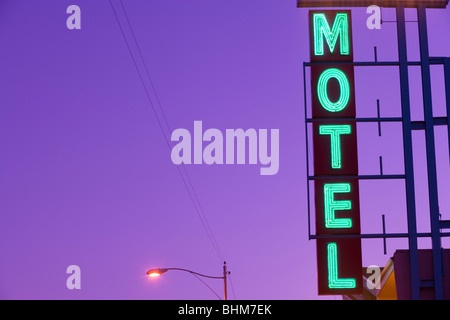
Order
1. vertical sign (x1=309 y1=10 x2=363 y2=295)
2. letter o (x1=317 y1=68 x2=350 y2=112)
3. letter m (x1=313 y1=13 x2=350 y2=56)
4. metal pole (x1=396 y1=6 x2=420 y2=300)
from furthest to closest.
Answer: letter m (x1=313 y1=13 x2=350 y2=56) → letter o (x1=317 y1=68 x2=350 y2=112) → metal pole (x1=396 y1=6 x2=420 y2=300) → vertical sign (x1=309 y1=10 x2=363 y2=295)

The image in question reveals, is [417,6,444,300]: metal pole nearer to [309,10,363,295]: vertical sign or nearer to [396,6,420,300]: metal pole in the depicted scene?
[396,6,420,300]: metal pole

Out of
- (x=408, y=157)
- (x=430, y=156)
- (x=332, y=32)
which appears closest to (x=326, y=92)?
(x=332, y=32)

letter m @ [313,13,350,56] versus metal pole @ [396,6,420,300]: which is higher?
letter m @ [313,13,350,56]

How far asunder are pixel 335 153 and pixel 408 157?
246cm

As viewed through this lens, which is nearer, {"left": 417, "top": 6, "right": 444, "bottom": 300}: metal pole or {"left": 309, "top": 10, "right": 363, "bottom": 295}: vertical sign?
{"left": 309, "top": 10, "right": 363, "bottom": 295}: vertical sign

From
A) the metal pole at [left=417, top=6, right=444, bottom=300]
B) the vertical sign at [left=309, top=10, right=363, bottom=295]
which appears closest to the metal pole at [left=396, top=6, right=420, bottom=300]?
the metal pole at [left=417, top=6, right=444, bottom=300]

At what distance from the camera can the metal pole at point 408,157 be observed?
2680 centimetres

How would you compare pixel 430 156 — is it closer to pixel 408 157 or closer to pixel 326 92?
pixel 408 157

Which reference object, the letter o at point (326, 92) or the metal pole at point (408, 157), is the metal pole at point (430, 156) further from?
the letter o at point (326, 92)

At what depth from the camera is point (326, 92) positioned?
27422 mm

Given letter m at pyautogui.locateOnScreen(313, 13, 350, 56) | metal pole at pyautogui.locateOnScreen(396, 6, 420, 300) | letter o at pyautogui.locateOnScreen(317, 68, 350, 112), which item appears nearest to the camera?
metal pole at pyautogui.locateOnScreen(396, 6, 420, 300)

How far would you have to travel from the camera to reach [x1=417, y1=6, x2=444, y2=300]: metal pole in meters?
26.9
